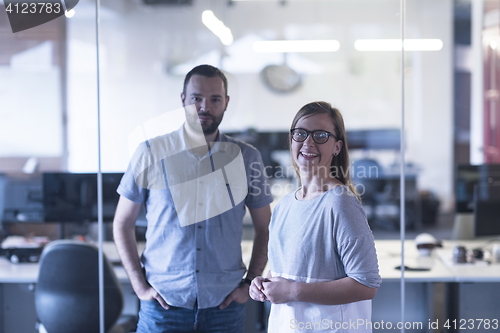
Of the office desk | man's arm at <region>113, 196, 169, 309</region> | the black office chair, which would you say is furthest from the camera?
the black office chair

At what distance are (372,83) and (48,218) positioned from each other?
2706mm

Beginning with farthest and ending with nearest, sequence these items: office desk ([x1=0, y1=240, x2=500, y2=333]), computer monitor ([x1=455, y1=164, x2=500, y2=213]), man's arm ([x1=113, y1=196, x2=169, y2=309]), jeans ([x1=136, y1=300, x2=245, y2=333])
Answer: computer monitor ([x1=455, y1=164, x2=500, y2=213]) < office desk ([x1=0, y1=240, x2=500, y2=333]) < man's arm ([x1=113, y1=196, x2=169, y2=309]) < jeans ([x1=136, y1=300, x2=245, y2=333])

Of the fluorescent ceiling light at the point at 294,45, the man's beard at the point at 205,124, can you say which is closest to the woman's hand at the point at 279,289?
the man's beard at the point at 205,124

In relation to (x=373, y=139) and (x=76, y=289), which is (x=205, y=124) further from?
(x=76, y=289)

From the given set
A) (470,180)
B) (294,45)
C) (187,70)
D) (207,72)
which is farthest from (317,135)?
(470,180)

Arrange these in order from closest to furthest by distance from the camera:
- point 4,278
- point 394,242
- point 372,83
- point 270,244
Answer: point 270,244, point 394,242, point 4,278, point 372,83

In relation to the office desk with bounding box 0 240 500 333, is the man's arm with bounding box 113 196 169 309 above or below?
above

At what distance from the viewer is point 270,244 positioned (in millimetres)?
1518

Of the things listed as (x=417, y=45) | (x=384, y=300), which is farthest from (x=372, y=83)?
(x=384, y=300)

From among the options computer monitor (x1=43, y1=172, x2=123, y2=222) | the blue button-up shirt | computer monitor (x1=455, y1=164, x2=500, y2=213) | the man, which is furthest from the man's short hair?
computer monitor (x1=455, y1=164, x2=500, y2=213)

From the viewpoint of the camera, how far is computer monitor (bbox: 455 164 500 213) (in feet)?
9.45

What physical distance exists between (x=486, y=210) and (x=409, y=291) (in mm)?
1031

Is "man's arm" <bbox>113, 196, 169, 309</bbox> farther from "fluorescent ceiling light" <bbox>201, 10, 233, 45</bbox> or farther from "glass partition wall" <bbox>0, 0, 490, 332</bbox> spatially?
"fluorescent ceiling light" <bbox>201, 10, 233, 45</bbox>

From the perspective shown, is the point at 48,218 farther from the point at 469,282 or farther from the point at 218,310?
the point at 469,282
